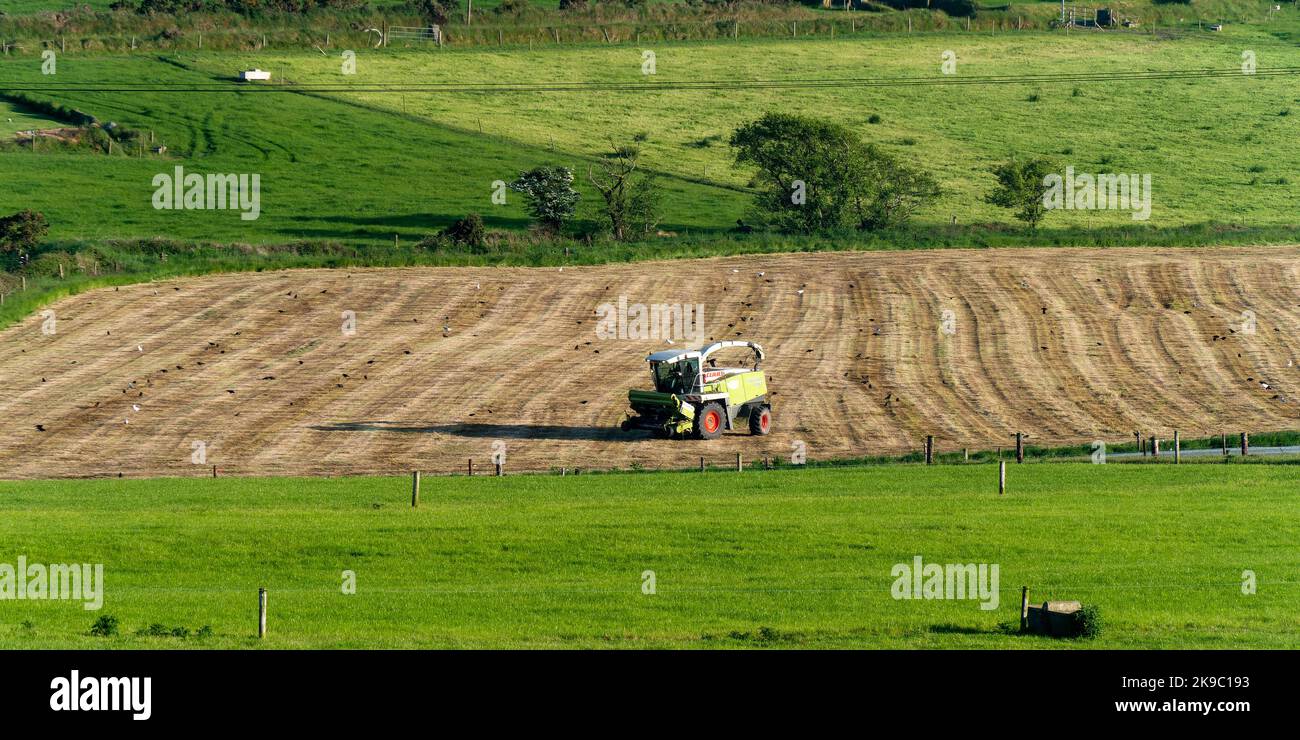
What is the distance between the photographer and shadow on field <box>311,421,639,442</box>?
2008 inches

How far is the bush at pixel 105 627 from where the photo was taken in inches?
1015

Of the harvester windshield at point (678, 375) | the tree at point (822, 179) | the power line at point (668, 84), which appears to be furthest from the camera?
the power line at point (668, 84)

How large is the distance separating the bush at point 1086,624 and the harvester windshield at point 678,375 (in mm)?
25952

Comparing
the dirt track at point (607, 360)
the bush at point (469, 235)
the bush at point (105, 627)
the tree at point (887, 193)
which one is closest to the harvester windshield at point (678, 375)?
the dirt track at point (607, 360)

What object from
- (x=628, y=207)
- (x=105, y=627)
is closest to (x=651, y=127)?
(x=628, y=207)

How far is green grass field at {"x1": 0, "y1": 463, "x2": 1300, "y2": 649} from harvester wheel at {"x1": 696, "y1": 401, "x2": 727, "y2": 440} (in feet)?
19.5

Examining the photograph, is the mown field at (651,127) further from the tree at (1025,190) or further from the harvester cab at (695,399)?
the harvester cab at (695,399)

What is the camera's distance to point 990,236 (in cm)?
8631

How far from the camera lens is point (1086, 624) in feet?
82.6

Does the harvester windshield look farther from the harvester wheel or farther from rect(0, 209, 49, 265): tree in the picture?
rect(0, 209, 49, 265): tree

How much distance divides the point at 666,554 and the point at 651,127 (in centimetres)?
8406

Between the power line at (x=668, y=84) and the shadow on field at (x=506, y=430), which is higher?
the power line at (x=668, y=84)

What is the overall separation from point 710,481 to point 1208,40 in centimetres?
10914
